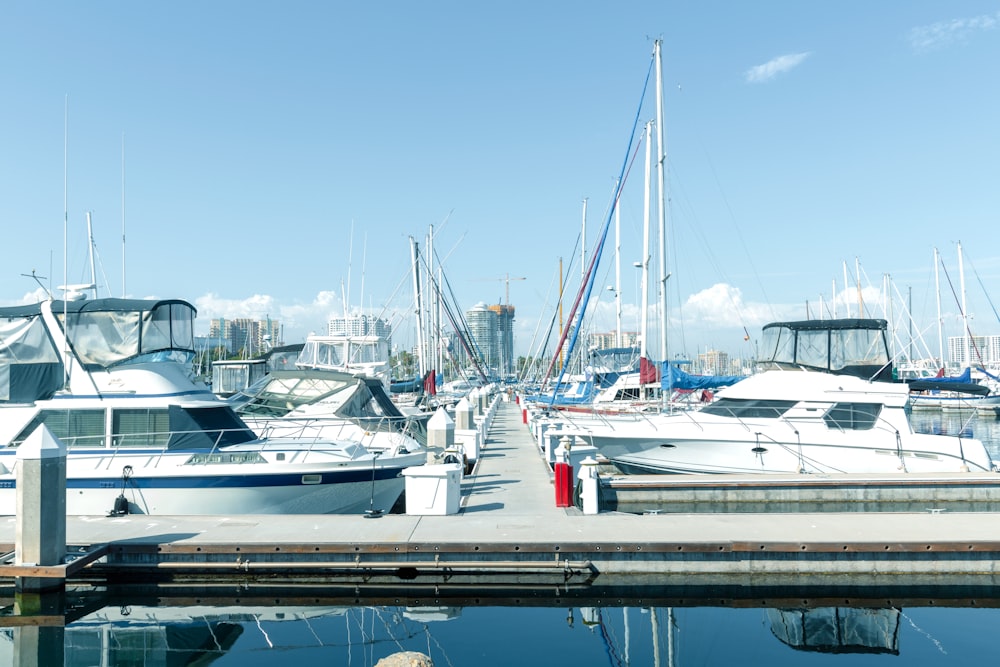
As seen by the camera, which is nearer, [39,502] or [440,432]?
[39,502]

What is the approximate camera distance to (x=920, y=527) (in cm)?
1173

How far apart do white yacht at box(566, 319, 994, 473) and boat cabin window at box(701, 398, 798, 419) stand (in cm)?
2

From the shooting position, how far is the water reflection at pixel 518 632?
9383mm

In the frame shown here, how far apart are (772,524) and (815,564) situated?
126cm

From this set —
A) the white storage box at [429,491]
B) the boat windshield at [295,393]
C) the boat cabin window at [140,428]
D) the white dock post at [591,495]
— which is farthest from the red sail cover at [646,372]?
the boat cabin window at [140,428]

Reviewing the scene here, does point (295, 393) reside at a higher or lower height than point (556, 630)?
higher

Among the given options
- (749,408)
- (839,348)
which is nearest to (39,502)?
(749,408)

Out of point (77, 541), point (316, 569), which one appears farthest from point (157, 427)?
point (316, 569)

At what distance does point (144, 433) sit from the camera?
14578 mm

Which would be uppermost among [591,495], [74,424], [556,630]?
[74,424]

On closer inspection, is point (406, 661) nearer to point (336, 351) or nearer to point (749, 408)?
point (749, 408)

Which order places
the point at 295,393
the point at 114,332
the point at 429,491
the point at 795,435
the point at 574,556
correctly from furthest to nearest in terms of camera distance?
the point at 295,393 → the point at 795,435 → the point at 114,332 → the point at 429,491 → the point at 574,556

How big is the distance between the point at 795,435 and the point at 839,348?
148 inches

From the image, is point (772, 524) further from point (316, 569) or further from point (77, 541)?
point (77, 541)
